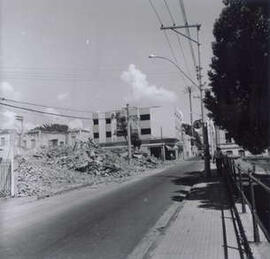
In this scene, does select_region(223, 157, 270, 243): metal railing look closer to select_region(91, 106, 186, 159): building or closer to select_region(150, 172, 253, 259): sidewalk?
select_region(150, 172, 253, 259): sidewalk

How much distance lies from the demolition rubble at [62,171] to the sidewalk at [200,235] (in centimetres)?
1166

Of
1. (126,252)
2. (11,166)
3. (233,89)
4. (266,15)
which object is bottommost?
(126,252)

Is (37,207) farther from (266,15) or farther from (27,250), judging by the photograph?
(266,15)

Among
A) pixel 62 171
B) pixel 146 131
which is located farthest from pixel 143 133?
pixel 62 171

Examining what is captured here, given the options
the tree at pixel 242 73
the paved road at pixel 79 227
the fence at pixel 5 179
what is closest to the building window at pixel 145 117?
the fence at pixel 5 179

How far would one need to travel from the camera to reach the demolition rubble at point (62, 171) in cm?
2555

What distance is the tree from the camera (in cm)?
1688

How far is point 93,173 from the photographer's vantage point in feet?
119

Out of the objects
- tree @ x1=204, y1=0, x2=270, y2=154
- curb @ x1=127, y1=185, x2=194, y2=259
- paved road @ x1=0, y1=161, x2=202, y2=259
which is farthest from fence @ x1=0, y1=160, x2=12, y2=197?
curb @ x1=127, y1=185, x2=194, y2=259

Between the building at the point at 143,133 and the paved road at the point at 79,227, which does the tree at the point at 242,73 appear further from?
the building at the point at 143,133

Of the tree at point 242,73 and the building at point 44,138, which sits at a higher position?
the building at point 44,138

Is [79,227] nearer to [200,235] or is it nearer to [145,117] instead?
[200,235]

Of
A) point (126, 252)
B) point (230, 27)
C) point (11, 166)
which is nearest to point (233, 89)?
point (230, 27)

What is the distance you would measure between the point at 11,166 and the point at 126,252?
15943 millimetres
